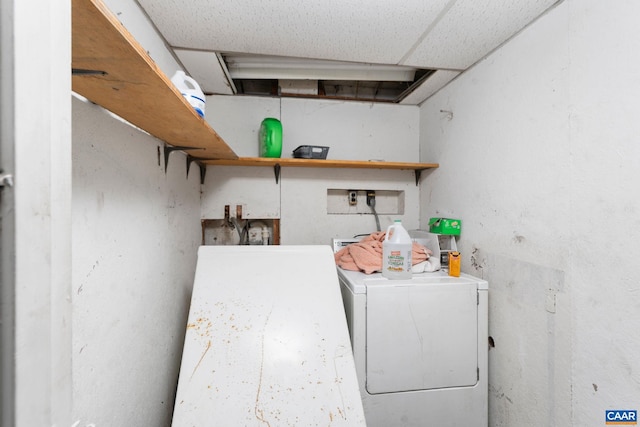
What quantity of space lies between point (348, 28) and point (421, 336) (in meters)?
1.49

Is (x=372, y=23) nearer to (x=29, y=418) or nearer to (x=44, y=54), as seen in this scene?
(x=44, y=54)

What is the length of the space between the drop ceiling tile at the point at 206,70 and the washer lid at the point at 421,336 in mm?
1520

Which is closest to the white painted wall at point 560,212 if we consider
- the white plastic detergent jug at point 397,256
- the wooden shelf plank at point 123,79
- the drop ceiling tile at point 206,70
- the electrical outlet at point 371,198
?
the white plastic detergent jug at point 397,256

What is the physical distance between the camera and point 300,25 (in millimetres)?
1215

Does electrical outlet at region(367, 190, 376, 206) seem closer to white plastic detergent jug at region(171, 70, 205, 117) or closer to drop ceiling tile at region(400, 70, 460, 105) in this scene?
drop ceiling tile at region(400, 70, 460, 105)

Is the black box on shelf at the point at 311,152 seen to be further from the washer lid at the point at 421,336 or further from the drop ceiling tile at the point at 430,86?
the washer lid at the point at 421,336

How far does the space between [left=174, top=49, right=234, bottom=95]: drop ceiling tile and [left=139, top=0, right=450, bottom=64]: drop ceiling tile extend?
76mm

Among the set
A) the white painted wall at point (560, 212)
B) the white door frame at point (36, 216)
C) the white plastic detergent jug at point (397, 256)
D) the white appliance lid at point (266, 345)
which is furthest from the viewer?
the white plastic detergent jug at point (397, 256)

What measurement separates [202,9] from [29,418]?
4.47 ft

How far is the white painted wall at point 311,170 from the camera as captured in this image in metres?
1.97

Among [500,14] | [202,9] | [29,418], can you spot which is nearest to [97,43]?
[29,418]

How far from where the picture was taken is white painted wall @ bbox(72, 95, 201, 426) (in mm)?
722

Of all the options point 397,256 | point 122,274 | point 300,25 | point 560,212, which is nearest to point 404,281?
point 397,256

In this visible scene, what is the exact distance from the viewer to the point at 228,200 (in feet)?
6.45
